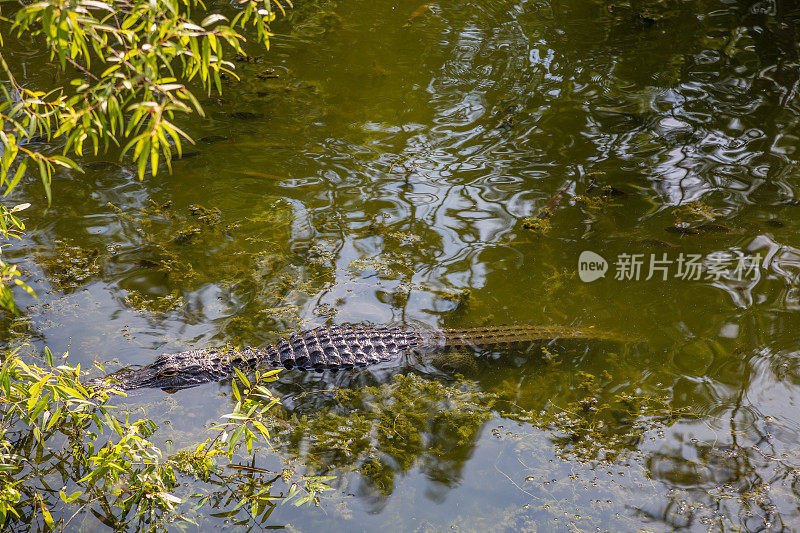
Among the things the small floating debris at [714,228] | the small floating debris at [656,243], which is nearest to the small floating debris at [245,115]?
the small floating debris at [656,243]

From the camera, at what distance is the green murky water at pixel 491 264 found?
314 centimetres

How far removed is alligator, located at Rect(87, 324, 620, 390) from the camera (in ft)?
11.7

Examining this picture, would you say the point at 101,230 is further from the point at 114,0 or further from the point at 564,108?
the point at 564,108

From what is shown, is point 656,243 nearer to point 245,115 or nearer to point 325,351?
point 325,351

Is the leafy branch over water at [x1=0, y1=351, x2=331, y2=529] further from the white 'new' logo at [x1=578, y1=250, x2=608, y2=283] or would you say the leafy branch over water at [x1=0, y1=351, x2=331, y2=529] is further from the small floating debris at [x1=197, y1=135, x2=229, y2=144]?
the small floating debris at [x1=197, y1=135, x2=229, y2=144]

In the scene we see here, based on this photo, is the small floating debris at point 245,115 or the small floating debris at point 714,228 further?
the small floating debris at point 245,115

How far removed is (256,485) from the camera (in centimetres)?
304

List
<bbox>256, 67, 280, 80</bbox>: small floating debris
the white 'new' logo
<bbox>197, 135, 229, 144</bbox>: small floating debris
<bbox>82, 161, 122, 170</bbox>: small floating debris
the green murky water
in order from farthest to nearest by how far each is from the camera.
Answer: <bbox>256, 67, 280, 80</bbox>: small floating debris → <bbox>197, 135, 229, 144</bbox>: small floating debris → <bbox>82, 161, 122, 170</bbox>: small floating debris → the white 'new' logo → the green murky water

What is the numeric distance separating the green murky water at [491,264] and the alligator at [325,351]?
0.35 ft

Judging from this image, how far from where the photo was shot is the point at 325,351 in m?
3.69

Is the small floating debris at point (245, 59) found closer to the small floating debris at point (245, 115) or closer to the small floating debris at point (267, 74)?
the small floating debris at point (267, 74)

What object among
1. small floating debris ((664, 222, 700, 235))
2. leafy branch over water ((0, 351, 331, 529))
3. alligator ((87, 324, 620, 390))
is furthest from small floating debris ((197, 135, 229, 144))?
small floating debris ((664, 222, 700, 235))

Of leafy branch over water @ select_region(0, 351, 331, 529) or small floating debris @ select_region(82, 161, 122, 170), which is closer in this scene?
leafy branch over water @ select_region(0, 351, 331, 529)

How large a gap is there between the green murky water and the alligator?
11 cm
